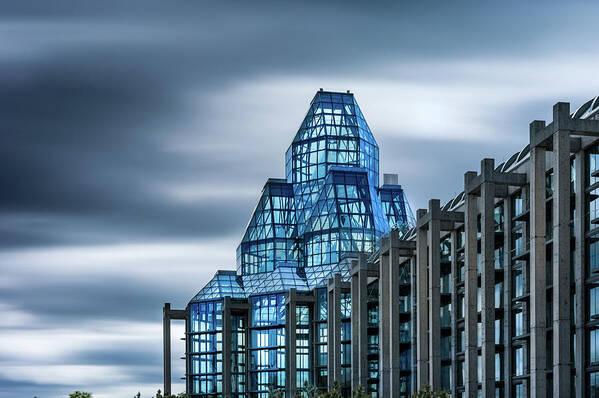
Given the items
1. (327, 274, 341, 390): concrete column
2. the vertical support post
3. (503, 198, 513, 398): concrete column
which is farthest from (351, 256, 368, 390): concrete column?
the vertical support post

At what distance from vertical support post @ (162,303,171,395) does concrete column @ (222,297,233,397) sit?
51.9 ft

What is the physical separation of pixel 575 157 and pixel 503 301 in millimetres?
17425

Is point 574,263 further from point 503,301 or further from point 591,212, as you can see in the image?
point 503,301

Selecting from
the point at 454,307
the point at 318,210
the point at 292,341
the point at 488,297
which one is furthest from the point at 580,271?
the point at 318,210

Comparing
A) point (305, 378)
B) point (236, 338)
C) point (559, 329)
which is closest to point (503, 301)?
point (559, 329)

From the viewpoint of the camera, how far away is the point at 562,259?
74.4 m

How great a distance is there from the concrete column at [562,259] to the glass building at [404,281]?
0.08 meters

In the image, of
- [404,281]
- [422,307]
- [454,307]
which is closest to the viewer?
[454,307]

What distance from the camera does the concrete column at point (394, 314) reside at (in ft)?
368

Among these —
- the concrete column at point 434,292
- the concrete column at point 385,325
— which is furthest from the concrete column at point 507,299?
the concrete column at point 385,325

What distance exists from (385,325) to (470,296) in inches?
963

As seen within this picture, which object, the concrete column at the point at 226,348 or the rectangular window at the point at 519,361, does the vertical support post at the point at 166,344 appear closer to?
the concrete column at the point at 226,348

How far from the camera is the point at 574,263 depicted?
264 feet

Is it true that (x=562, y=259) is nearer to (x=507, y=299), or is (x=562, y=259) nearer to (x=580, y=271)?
(x=580, y=271)
